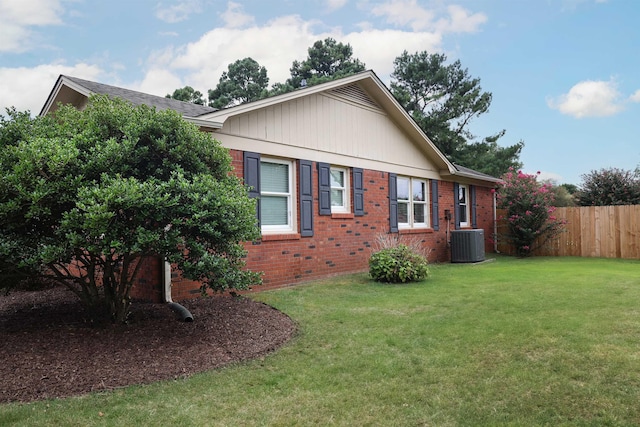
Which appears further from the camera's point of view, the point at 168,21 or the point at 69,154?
the point at 168,21

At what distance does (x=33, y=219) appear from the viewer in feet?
Result: 14.5

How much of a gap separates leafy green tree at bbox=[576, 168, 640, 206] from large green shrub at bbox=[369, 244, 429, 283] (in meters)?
11.3

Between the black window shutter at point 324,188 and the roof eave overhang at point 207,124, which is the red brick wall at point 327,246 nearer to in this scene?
the black window shutter at point 324,188

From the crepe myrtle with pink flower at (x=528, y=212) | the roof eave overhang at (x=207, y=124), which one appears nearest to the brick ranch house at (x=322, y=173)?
the roof eave overhang at (x=207, y=124)

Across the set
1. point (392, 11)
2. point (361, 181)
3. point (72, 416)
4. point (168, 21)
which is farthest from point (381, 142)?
point (72, 416)

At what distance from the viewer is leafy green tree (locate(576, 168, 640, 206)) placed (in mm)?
15711

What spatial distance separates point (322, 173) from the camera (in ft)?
30.8

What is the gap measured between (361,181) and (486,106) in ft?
63.2

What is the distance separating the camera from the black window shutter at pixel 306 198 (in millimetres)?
8789

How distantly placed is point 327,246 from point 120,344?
221 inches

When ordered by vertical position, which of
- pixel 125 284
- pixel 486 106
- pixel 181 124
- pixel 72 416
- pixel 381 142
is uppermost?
pixel 486 106

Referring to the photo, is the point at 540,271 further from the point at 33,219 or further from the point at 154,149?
the point at 33,219

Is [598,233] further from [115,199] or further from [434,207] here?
[115,199]

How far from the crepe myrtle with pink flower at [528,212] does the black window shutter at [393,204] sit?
5407mm
